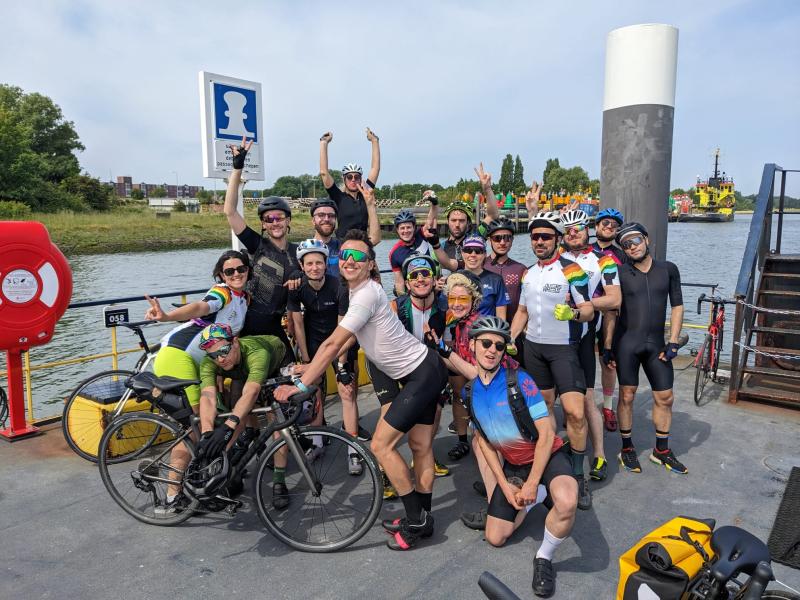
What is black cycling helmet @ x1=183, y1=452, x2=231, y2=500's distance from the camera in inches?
142

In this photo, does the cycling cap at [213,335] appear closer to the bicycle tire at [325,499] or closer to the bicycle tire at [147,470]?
the bicycle tire at [147,470]

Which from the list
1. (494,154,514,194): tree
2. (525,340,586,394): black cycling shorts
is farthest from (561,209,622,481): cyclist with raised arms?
(494,154,514,194): tree

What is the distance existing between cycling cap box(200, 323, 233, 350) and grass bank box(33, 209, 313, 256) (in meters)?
41.7

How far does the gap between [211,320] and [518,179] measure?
108 m

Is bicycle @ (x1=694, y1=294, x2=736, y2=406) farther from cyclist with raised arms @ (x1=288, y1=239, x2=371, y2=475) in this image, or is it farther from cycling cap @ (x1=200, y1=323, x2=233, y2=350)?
cycling cap @ (x1=200, y1=323, x2=233, y2=350)

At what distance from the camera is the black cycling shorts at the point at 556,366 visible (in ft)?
13.9

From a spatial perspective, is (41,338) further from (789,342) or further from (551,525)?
(789,342)

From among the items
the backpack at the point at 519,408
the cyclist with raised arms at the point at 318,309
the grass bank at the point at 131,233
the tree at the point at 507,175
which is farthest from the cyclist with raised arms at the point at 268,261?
the tree at the point at 507,175

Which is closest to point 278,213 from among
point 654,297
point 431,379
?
point 431,379

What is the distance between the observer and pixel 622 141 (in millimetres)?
8031

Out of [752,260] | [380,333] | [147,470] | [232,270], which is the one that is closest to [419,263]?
[380,333]

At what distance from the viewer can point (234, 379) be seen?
4184 mm

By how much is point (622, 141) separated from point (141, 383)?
696cm

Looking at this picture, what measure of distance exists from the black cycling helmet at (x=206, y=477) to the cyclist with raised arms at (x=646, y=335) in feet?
10.6
